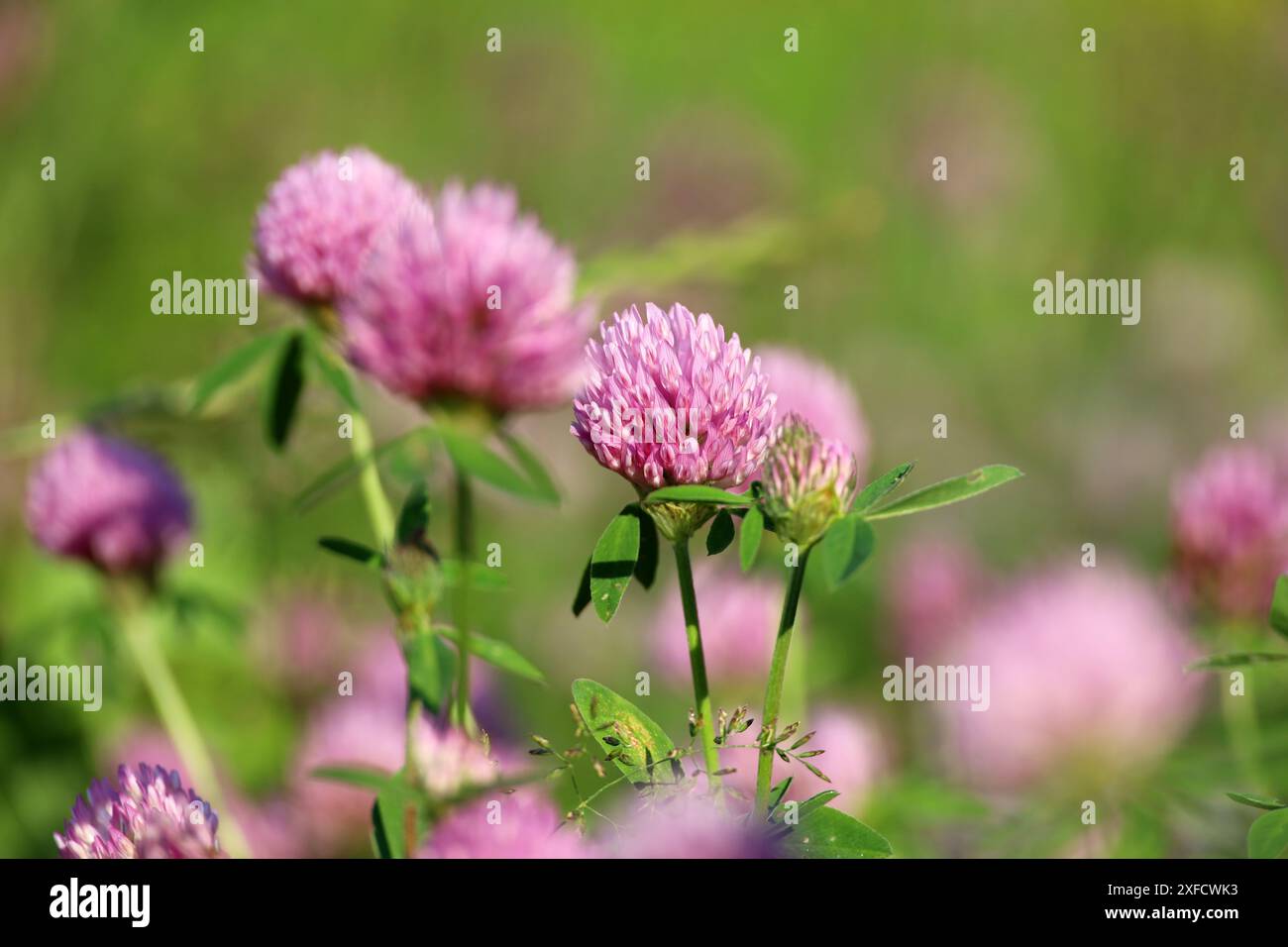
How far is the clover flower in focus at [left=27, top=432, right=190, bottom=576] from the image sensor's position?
3.87 feet

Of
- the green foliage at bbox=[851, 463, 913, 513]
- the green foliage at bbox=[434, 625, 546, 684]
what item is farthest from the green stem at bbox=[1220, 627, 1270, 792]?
the green foliage at bbox=[434, 625, 546, 684]

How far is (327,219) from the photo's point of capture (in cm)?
78

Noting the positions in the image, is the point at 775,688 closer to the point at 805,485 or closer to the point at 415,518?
the point at 805,485

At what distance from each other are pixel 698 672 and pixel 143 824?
25 cm

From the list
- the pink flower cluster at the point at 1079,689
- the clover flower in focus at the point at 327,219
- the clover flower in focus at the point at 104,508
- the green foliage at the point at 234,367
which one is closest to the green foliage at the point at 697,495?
the clover flower in focus at the point at 327,219

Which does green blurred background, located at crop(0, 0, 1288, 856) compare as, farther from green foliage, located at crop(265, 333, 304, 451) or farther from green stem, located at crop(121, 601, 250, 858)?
green foliage, located at crop(265, 333, 304, 451)

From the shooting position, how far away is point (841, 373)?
10.6ft

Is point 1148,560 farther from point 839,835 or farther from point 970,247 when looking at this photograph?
point 839,835

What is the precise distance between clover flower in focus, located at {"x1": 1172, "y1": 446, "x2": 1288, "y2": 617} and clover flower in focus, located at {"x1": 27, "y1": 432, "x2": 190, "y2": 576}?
3.02 feet

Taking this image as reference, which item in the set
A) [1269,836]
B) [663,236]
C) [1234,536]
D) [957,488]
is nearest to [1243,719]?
[1234,536]

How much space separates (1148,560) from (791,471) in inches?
83.2

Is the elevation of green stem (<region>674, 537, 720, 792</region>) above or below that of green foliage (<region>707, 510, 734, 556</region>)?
below
